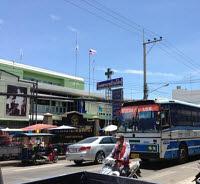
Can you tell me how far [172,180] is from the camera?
15000 mm

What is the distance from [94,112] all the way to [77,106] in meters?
3.60

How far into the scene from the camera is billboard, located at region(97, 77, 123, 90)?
55750mm

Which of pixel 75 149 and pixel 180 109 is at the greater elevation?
pixel 180 109

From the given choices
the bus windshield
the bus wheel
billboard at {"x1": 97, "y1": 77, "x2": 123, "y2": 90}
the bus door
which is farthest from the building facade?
the bus door

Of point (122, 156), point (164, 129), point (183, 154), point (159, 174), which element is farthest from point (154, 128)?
point (122, 156)

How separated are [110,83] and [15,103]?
1660cm

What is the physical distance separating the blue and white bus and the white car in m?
2.61

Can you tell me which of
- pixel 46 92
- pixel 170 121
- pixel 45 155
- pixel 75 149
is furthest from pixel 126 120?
pixel 46 92

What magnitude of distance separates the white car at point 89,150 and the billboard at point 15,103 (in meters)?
22.6

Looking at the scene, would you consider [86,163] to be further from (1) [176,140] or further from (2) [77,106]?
(2) [77,106]

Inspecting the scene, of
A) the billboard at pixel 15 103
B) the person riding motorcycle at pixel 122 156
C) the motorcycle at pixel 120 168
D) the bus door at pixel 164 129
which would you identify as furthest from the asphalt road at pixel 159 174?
the billboard at pixel 15 103

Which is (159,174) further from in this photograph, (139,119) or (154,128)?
(139,119)

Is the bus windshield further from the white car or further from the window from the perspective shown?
the window

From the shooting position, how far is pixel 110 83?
57531 mm
